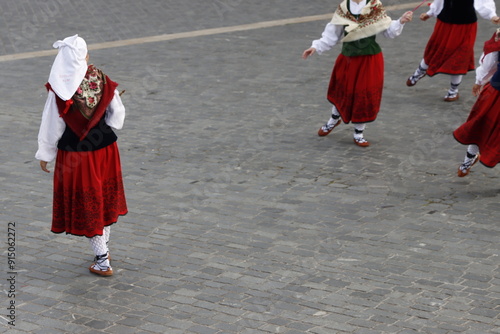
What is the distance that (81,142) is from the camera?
615 centimetres

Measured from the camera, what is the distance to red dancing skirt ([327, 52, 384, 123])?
360 inches

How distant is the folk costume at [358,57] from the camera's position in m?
8.90

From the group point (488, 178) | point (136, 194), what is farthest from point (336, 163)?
point (136, 194)

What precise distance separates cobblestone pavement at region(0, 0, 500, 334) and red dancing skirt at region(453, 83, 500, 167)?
15.5 inches

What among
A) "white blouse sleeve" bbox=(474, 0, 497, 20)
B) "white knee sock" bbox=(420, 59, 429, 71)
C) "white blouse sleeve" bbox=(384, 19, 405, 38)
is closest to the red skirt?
"white blouse sleeve" bbox=(384, 19, 405, 38)

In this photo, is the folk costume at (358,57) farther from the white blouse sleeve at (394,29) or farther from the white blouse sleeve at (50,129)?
the white blouse sleeve at (50,129)

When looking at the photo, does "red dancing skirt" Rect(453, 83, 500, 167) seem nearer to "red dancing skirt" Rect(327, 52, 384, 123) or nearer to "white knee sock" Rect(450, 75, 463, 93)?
"red dancing skirt" Rect(327, 52, 384, 123)

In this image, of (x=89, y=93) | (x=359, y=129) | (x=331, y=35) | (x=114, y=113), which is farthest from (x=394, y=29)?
(x=89, y=93)

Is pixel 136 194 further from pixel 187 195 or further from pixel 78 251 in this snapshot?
pixel 78 251

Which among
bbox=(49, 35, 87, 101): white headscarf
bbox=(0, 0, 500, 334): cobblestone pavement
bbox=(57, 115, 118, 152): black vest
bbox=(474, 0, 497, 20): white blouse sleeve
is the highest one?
bbox=(49, 35, 87, 101): white headscarf

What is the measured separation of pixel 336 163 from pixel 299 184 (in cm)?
75

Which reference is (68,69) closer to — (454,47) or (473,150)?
(473,150)

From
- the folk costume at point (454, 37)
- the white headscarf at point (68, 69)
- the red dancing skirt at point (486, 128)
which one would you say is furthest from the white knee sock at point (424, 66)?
the white headscarf at point (68, 69)

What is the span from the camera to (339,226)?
7270 millimetres
